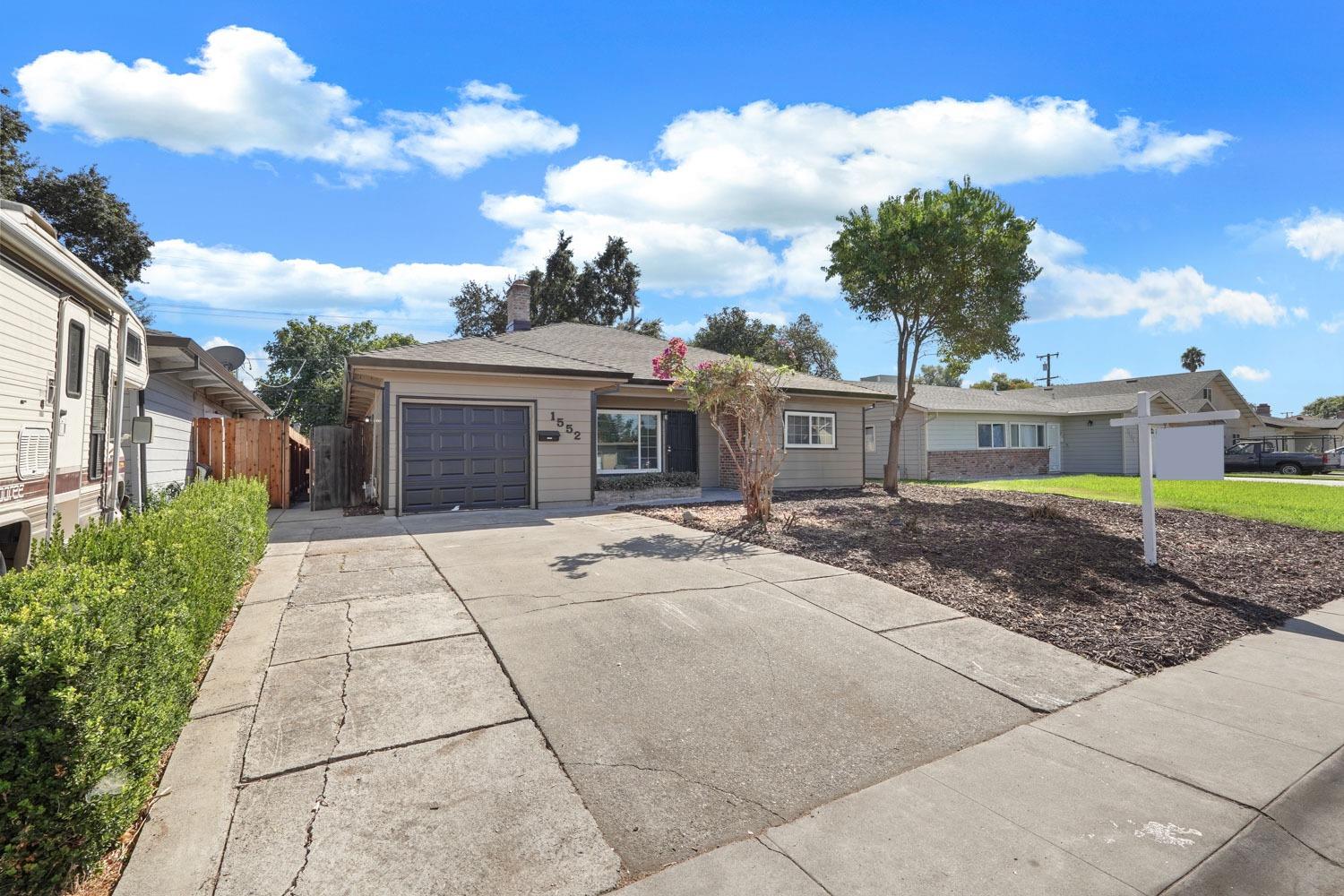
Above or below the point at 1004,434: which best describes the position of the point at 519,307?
above

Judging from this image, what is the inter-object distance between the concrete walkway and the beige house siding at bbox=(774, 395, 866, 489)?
438 inches

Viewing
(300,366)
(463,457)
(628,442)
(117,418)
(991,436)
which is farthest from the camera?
(300,366)

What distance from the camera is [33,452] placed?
3859 millimetres

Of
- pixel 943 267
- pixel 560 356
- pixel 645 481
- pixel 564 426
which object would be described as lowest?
pixel 645 481

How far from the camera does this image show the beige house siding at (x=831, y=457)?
1659 centimetres

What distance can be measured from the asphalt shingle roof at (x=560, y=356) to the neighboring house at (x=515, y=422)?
1.8 inches

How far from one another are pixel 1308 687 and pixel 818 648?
3385 mm

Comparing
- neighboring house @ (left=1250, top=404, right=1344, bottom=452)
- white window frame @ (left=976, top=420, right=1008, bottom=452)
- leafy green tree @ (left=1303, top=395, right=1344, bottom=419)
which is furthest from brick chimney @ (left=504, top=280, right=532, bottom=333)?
leafy green tree @ (left=1303, top=395, right=1344, bottom=419)

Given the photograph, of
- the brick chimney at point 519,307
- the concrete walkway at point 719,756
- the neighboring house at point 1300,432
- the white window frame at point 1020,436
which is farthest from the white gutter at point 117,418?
the neighboring house at point 1300,432

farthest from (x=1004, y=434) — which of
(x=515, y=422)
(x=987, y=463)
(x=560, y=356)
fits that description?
(x=515, y=422)

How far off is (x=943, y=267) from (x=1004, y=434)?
47.8 feet

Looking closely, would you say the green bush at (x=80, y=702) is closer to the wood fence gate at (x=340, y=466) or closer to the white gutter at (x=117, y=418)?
the white gutter at (x=117, y=418)

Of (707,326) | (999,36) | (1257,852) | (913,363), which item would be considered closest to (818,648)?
(1257,852)

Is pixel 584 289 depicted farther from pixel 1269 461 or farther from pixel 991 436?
pixel 1269 461
